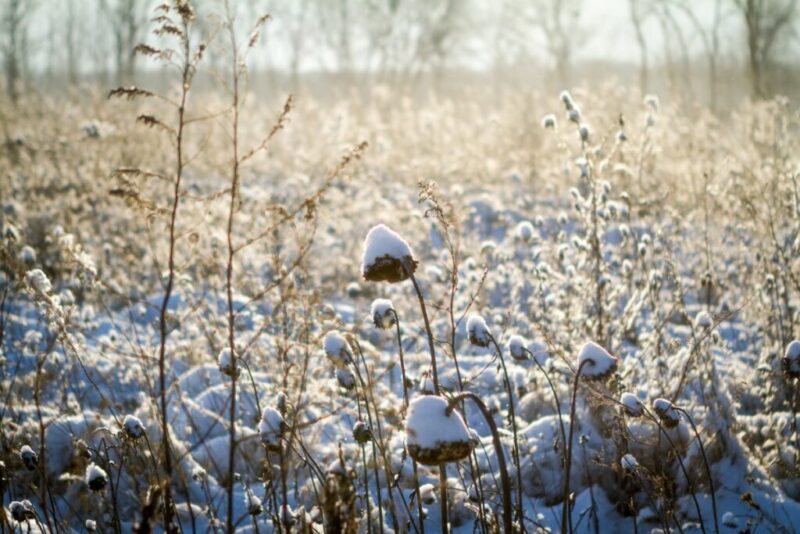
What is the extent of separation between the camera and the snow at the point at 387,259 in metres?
1.30

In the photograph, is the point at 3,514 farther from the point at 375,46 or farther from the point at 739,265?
the point at 375,46

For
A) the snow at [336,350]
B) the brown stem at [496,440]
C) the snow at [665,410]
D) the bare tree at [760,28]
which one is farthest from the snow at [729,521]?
the bare tree at [760,28]

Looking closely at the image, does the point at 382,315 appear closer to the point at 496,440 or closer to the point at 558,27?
the point at 496,440

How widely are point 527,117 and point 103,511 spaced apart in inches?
360

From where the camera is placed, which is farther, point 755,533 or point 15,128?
point 15,128

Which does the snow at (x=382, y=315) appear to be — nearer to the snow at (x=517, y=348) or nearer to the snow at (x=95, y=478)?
the snow at (x=517, y=348)

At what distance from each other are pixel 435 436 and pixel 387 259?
0.40 meters

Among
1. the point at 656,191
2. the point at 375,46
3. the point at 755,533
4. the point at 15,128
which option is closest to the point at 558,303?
the point at 755,533

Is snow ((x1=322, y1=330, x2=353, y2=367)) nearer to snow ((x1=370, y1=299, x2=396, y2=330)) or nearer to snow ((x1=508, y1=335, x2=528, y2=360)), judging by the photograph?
snow ((x1=370, y1=299, x2=396, y2=330))

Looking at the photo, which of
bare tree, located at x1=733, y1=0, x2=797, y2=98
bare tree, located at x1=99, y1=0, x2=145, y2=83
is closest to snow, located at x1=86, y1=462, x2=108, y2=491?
bare tree, located at x1=733, y1=0, x2=797, y2=98

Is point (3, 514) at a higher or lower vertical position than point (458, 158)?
lower

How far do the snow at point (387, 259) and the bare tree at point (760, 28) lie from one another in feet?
37.8

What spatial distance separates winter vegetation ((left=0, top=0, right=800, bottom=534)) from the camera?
1.62 m

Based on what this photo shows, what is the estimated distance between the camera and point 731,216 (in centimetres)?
503
